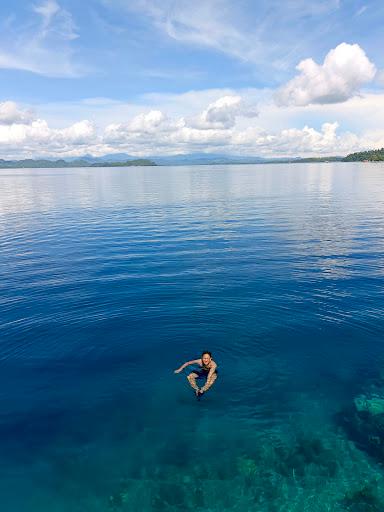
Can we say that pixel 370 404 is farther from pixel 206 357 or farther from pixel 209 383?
pixel 206 357

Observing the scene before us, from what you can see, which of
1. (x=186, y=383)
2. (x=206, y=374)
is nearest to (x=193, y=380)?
(x=206, y=374)

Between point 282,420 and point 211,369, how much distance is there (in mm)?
4562

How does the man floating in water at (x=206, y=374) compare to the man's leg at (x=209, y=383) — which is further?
the man's leg at (x=209, y=383)

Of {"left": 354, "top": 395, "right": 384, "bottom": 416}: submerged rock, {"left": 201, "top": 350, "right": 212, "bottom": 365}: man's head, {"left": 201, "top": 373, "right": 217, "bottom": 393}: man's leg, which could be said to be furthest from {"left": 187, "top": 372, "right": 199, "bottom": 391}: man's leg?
{"left": 354, "top": 395, "right": 384, "bottom": 416}: submerged rock

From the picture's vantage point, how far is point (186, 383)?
20922 millimetres

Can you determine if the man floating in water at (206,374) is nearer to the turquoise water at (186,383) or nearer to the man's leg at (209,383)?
the man's leg at (209,383)

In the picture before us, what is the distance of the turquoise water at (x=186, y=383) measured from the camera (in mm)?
14984

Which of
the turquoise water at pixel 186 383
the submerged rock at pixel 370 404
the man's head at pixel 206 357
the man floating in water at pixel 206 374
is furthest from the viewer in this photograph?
the man floating in water at pixel 206 374

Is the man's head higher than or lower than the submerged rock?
higher

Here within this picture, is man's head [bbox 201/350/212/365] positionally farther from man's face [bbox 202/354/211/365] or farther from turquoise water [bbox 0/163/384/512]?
turquoise water [bbox 0/163/384/512]

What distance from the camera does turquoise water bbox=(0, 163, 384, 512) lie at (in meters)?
15.0

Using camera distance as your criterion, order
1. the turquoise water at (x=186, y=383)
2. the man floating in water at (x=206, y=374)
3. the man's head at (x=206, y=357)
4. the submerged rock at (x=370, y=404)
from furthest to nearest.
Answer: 1. the man floating in water at (x=206, y=374)
2. the man's head at (x=206, y=357)
3. the submerged rock at (x=370, y=404)
4. the turquoise water at (x=186, y=383)

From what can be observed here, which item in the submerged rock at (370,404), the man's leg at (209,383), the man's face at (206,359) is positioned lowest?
the submerged rock at (370,404)

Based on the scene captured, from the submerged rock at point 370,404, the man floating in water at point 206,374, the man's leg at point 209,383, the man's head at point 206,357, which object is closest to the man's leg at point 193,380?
the man floating in water at point 206,374
